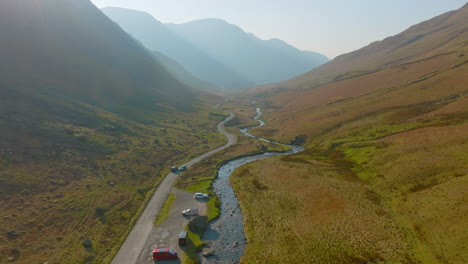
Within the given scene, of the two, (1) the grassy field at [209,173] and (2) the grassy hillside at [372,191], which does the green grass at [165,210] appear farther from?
(2) the grassy hillside at [372,191]

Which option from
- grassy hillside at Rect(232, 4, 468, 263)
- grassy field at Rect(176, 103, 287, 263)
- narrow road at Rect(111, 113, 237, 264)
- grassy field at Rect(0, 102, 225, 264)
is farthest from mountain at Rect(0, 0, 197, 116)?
grassy hillside at Rect(232, 4, 468, 263)

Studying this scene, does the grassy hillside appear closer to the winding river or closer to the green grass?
the winding river

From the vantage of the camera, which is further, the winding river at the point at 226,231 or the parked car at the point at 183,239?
the parked car at the point at 183,239

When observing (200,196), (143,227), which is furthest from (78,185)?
(200,196)

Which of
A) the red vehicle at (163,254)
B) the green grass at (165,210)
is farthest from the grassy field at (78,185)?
the red vehicle at (163,254)

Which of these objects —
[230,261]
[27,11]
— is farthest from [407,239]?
[27,11]

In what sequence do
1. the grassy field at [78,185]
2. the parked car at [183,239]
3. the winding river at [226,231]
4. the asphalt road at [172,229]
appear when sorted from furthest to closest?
1. the parked car at [183,239]
2. the grassy field at [78,185]
3. the asphalt road at [172,229]
4. the winding river at [226,231]

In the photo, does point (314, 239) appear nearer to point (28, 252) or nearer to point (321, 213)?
point (321, 213)
